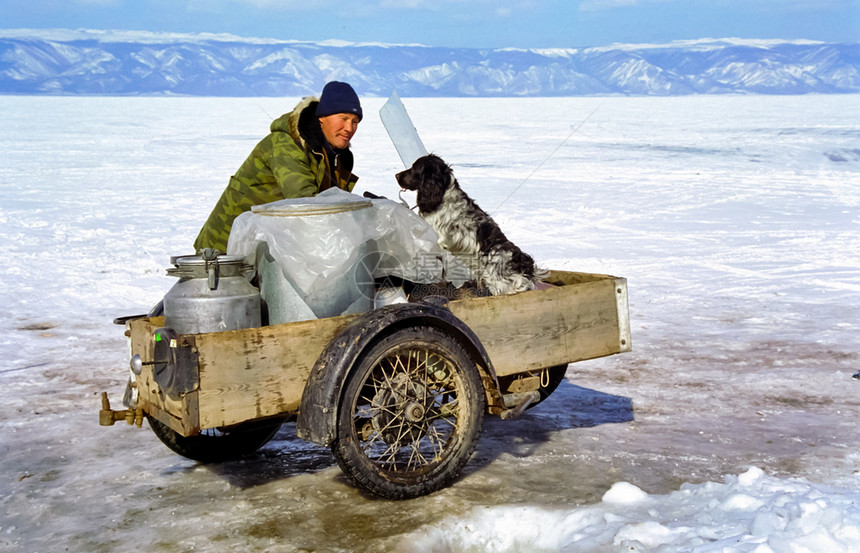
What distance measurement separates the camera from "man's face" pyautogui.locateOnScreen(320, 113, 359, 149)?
496cm

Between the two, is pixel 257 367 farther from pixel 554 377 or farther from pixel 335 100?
pixel 554 377

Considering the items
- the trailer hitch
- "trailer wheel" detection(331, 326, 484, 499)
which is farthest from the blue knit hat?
the trailer hitch

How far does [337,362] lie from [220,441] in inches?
56.9

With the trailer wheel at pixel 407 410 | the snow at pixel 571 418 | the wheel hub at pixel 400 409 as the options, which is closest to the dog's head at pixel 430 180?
the trailer wheel at pixel 407 410

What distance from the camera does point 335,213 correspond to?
162 inches

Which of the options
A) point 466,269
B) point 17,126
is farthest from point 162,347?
point 17,126

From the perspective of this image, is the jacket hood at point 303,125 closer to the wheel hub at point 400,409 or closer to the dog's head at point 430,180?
the dog's head at point 430,180

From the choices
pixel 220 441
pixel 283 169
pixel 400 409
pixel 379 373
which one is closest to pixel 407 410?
pixel 400 409

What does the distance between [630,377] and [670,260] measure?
562cm

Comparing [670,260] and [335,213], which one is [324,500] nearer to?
[335,213]

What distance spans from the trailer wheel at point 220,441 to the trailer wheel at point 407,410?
2.43ft

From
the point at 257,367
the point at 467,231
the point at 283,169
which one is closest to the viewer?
the point at 257,367

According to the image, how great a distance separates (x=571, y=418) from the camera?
5.77 metres

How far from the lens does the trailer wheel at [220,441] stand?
4.67m
